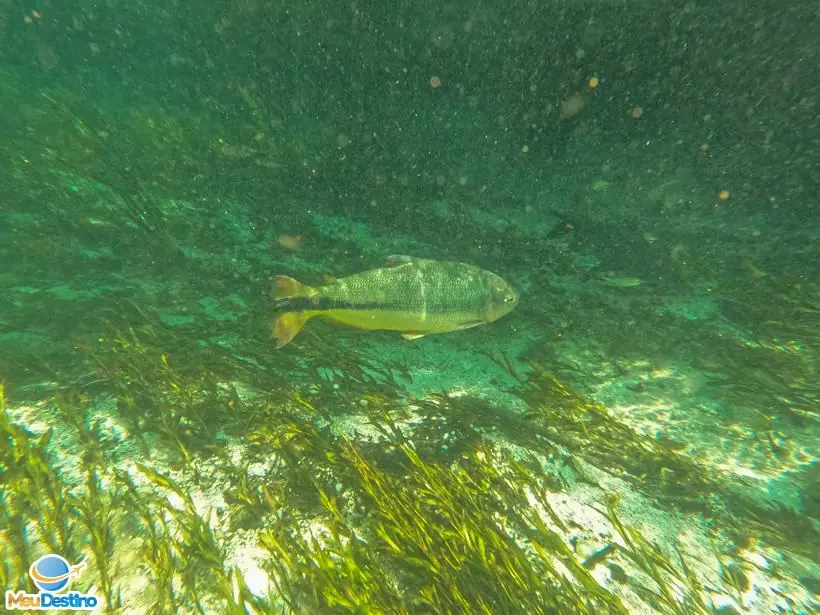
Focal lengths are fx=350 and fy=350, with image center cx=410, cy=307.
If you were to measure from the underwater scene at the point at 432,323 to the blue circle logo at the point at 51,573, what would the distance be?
0.06 ft

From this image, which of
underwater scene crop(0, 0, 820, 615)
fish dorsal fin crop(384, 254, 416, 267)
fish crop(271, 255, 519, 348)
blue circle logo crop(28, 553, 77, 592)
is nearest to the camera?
blue circle logo crop(28, 553, 77, 592)

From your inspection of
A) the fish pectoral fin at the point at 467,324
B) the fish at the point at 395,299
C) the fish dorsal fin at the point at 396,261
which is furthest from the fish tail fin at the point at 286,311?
the fish pectoral fin at the point at 467,324

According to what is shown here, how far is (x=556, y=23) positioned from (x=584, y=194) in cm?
452

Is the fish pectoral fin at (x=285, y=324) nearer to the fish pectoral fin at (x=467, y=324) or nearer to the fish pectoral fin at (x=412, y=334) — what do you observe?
the fish pectoral fin at (x=412, y=334)

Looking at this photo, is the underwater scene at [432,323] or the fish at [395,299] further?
the fish at [395,299]

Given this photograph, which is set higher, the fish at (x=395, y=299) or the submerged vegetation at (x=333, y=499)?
the fish at (x=395, y=299)

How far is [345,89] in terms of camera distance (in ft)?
34.0

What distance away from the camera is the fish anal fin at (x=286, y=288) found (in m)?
3.31

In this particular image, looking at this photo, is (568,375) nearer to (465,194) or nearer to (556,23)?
(465,194)

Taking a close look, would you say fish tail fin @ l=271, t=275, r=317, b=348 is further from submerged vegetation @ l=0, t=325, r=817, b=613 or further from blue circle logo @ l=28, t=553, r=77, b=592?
blue circle logo @ l=28, t=553, r=77, b=592

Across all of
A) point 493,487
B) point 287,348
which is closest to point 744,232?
point 493,487

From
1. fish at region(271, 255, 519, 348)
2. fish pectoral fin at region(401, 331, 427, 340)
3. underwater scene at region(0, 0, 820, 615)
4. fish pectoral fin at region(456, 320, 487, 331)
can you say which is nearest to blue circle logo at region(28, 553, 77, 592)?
underwater scene at region(0, 0, 820, 615)

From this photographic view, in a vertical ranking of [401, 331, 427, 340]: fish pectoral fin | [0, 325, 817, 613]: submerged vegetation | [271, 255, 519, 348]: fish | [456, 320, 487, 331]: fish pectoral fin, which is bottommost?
[0, 325, 817, 613]: submerged vegetation

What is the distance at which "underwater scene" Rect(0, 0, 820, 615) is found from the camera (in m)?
2.73
